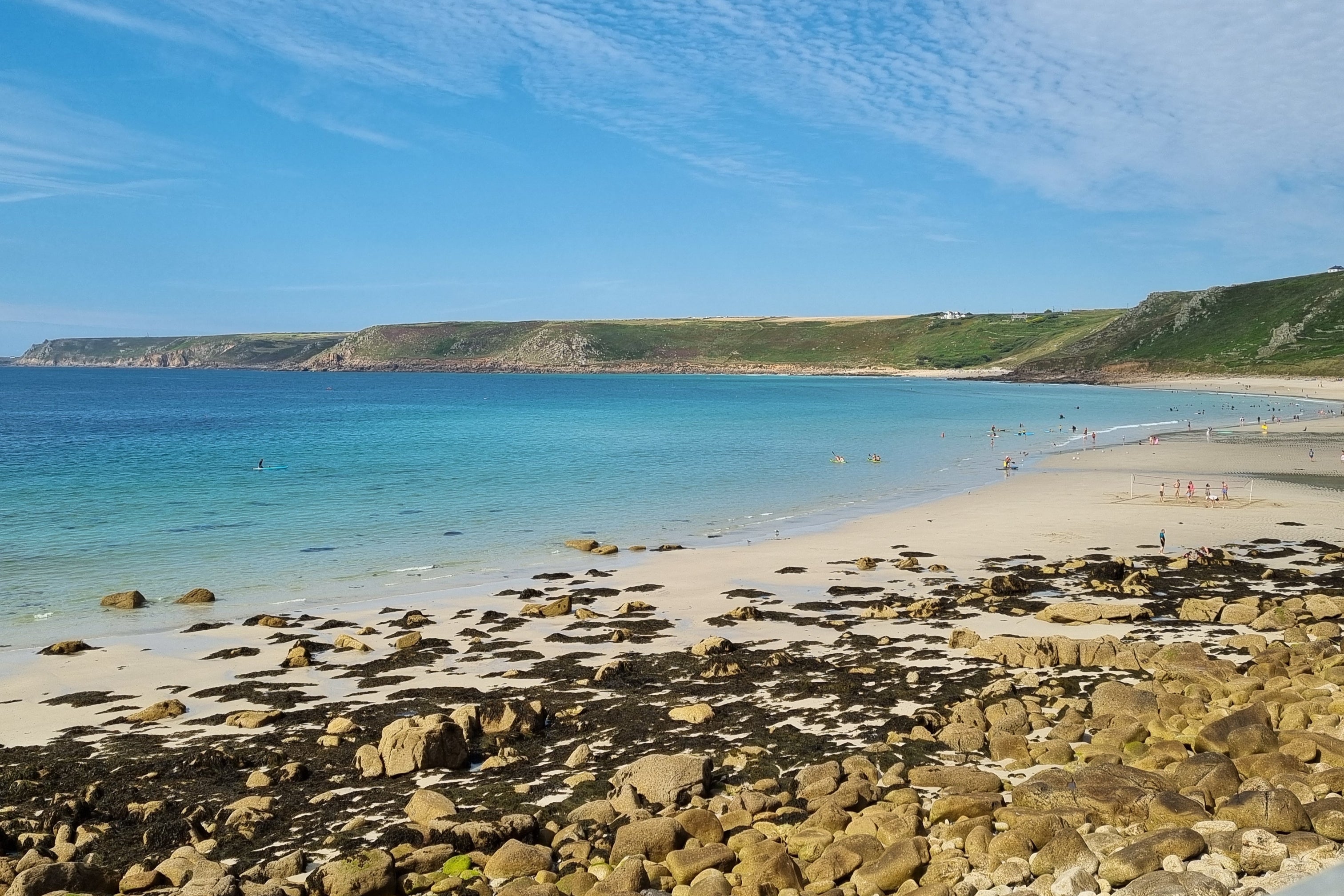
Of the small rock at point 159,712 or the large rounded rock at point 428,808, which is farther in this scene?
the small rock at point 159,712

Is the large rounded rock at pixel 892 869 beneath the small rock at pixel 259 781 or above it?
above

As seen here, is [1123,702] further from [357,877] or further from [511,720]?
[357,877]

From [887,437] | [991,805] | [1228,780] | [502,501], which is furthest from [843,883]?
[887,437]

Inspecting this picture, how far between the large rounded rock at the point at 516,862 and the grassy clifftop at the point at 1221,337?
13729 cm

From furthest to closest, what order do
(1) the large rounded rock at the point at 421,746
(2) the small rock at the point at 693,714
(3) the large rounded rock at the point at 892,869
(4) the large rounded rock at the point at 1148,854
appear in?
(2) the small rock at the point at 693,714 → (1) the large rounded rock at the point at 421,746 → (3) the large rounded rock at the point at 892,869 → (4) the large rounded rock at the point at 1148,854

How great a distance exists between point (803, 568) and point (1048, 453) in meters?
36.7

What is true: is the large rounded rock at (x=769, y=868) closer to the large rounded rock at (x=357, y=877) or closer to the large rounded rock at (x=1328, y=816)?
the large rounded rock at (x=357, y=877)

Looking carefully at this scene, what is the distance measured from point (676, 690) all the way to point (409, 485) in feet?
103

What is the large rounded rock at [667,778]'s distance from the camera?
454 inches

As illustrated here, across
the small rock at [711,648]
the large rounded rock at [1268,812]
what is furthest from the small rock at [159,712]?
the large rounded rock at [1268,812]

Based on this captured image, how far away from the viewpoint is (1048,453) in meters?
58.2

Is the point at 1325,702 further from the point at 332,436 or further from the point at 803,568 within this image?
the point at 332,436

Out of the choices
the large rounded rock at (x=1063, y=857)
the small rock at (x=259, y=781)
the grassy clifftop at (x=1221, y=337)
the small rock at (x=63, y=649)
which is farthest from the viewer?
the grassy clifftop at (x=1221, y=337)

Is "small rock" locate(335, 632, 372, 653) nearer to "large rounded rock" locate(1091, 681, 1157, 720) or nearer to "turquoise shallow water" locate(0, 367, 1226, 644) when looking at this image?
"turquoise shallow water" locate(0, 367, 1226, 644)
